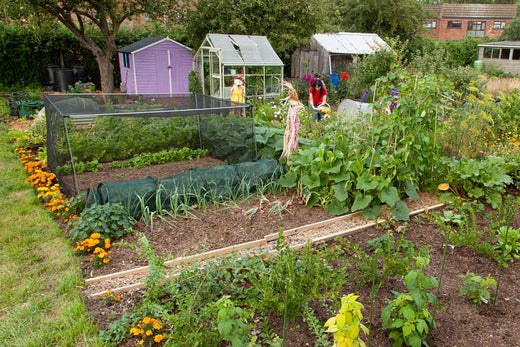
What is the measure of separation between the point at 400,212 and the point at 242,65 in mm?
8238

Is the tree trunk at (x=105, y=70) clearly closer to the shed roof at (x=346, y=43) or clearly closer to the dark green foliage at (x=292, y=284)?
the shed roof at (x=346, y=43)

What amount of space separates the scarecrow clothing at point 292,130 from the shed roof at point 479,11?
37.2 m

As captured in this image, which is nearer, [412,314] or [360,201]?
[412,314]

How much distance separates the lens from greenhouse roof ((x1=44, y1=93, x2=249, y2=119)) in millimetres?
5251

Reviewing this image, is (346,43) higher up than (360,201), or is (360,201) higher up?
(346,43)

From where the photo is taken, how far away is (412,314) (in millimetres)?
2158

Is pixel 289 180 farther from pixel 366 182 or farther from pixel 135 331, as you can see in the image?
pixel 135 331

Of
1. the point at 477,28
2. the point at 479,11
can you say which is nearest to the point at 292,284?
the point at 479,11

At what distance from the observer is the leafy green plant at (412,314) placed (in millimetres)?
2143

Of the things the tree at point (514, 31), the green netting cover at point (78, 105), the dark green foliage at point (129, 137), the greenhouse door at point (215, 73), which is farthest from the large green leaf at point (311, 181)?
the tree at point (514, 31)

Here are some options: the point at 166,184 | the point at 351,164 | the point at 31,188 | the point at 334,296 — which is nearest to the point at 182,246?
the point at 166,184

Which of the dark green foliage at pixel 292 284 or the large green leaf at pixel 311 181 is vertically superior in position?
the large green leaf at pixel 311 181

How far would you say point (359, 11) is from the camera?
21.2 m

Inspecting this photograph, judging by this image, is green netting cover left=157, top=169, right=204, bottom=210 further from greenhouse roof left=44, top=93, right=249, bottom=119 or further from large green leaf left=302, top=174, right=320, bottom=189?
large green leaf left=302, top=174, right=320, bottom=189
